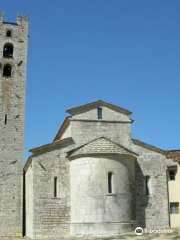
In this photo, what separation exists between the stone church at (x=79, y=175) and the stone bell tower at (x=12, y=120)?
69 millimetres

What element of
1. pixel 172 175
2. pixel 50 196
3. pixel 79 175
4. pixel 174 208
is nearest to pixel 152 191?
pixel 174 208

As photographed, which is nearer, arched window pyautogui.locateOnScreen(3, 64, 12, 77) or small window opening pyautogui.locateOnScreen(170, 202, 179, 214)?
small window opening pyautogui.locateOnScreen(170, 202, 179, 214)

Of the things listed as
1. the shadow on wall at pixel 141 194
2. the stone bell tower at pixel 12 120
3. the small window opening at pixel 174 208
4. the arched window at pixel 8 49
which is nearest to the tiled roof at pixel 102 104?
the shadow on wall at pixel 141 194

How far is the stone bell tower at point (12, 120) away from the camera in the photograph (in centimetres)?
2491

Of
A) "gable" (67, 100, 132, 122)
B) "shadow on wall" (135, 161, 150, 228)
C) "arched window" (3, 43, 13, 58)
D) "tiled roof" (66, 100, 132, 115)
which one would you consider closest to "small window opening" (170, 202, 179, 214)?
"shadow on wall" (135, 161, 150, 228)

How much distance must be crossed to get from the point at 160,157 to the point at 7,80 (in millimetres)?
13330

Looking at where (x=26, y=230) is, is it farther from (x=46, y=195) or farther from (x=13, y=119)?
(x=13, y=119)

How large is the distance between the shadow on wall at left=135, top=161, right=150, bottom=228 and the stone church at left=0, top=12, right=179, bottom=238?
33 mm

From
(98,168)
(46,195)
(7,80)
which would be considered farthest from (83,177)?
(7,80)

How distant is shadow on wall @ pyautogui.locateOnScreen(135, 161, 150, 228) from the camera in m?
23.4

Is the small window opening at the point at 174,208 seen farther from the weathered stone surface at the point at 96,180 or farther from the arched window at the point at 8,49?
the arched window at the point at 8,49

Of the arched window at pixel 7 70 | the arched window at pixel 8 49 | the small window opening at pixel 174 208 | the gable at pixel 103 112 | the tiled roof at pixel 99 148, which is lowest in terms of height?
the small window opening at pixel 174 208

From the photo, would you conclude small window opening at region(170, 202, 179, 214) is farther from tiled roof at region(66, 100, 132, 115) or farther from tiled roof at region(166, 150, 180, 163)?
tiled roof at region(66, 100, 132, 115)

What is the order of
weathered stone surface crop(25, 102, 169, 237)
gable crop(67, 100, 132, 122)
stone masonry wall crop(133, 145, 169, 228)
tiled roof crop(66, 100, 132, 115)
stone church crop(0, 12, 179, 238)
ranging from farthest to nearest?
gable crop(67, 100, 132, 122)
tiled roof crop(66, 100, 132, 115)
stone masonry wall crop(133, 145, 169, 228)
stone church crop(0, 12, 179, 238)
weathered stone surface crop(25, 102, 169, 237)
